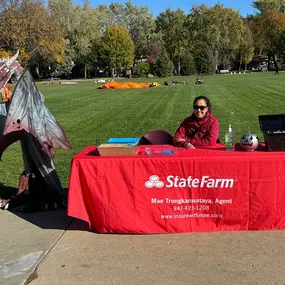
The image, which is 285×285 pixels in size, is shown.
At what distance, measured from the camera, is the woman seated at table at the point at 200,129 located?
560cm

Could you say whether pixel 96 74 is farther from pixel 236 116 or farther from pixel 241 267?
pixel 241 267

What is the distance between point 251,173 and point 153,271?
4.98ft

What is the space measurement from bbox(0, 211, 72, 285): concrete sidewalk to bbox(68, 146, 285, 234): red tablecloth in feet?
1.60

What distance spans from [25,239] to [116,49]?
79.3m

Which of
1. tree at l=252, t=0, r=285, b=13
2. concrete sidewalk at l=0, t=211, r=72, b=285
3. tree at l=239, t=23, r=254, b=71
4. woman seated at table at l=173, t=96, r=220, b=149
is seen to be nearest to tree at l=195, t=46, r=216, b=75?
tree at l=239, t=23, r=254, b=71

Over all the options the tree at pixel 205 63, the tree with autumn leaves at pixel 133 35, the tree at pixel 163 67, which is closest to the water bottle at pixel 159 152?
the tree with autumn leaves at pixel 133 35

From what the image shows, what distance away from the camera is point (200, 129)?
5715 millimetres

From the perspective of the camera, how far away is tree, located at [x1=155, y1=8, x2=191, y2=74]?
9575 cm

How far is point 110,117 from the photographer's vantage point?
17.0 meters

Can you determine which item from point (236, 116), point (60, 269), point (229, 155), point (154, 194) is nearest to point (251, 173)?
point (229, 155)

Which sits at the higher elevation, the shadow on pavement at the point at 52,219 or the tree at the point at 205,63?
the tree at the point at 205,63

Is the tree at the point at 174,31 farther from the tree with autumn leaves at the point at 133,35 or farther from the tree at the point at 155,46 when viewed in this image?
the tree at the point at 155,46

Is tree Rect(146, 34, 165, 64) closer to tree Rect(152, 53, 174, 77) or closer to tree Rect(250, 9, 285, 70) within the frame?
tree Rect(152, 53, 174, 77)

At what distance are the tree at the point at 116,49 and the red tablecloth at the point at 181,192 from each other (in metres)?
78.6
